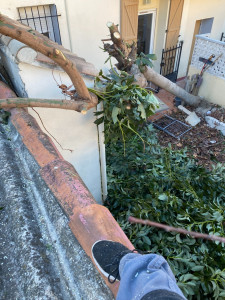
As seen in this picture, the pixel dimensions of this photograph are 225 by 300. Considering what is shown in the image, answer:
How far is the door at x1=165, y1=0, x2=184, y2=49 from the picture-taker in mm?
7051

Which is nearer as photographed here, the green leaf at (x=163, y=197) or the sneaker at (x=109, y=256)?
the sneaker at (x=109, y=256)

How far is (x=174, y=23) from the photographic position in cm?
736

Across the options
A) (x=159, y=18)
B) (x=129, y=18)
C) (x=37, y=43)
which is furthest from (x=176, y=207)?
(x=159, y=18)

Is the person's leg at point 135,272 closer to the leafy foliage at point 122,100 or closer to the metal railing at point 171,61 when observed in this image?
the leafy foliage at point 122,100

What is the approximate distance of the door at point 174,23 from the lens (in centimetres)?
705

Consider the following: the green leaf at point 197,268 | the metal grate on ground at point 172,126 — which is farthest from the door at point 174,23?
the green leaf at point 197,268

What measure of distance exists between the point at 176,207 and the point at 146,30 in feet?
22.7

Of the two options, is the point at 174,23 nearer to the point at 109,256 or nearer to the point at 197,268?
the point at 197,268

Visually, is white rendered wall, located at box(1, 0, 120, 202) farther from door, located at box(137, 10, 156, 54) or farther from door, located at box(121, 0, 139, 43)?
door, located at box(137, 10, 156, 54)

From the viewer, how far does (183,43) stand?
8062 mm

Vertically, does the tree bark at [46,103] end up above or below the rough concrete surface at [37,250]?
above

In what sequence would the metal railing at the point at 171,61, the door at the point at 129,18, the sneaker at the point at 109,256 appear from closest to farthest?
the sneaker at the point at 109,256
the door at the point at 129,18
the metal railing at the point at 171,61

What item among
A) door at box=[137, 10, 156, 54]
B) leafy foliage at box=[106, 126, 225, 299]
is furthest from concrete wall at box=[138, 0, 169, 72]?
leafy foliage at box=[106, 126, 225, 299]

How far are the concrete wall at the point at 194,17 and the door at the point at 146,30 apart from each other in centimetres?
112
